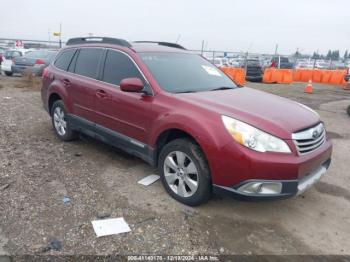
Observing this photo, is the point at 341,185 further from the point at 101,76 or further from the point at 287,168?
the point at 101,76

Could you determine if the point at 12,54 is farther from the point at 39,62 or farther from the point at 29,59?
the point at 39,62

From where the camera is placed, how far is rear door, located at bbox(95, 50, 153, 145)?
413 centimetres

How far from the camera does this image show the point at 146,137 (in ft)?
13.5

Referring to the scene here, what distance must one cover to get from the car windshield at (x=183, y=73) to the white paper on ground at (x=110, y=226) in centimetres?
159

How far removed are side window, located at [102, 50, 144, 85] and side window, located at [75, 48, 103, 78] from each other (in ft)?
0.85

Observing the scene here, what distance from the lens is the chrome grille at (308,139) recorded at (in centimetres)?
334

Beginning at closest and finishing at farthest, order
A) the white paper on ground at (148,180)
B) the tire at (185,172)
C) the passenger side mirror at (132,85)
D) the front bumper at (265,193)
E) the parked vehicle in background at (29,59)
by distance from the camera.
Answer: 1. the front bumper at (265,193)
2. the tire at (185,172)
3. the passenger side mirror at (132,85)
4. the white paper on ground at (148,180)
5. the parked vehicle in background at (29,59)

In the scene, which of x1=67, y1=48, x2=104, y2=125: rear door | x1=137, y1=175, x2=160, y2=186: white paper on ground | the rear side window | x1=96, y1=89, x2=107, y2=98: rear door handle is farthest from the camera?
the rear side window

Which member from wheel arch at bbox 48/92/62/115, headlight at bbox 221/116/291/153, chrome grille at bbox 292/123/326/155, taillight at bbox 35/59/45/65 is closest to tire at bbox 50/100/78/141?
wheel arch at bbox 48/92/62/115

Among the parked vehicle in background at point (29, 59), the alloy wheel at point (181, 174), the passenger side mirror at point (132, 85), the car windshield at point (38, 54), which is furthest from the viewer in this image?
the car windshield at point (38, 54)

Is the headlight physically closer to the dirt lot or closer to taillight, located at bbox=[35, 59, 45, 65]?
the dirt lot

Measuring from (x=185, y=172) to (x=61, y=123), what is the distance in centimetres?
308

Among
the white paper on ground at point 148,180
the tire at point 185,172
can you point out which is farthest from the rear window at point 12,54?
the tire at point 185,172

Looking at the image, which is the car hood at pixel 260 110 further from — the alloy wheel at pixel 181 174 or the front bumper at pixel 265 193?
the alloy wheel at pixel 181 174
